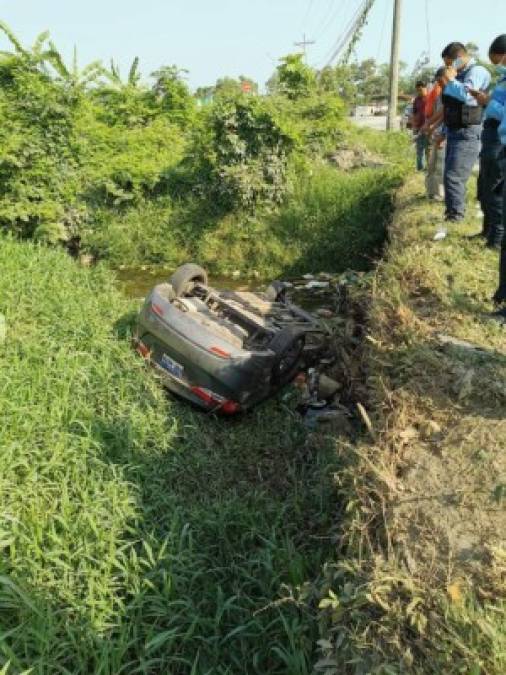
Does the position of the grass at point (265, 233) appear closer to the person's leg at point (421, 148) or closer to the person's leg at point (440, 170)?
the person's leg at point (421, 148)

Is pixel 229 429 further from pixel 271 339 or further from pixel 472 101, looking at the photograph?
pixel 472 101

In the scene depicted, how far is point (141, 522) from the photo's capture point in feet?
11.3

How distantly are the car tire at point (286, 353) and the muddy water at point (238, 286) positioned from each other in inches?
102

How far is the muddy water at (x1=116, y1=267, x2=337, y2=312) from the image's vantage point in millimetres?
8148

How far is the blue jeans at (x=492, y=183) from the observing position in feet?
17.8

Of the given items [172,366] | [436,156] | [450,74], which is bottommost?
[172,366]

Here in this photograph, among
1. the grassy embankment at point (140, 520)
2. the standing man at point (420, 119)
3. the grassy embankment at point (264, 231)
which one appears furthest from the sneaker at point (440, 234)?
the standing man at point (420, 119)

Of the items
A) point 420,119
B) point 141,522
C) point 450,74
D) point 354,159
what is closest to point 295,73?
point 354,159

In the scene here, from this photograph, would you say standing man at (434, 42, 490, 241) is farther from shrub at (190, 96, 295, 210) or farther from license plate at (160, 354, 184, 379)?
shrub at (190, 96, 295, 210)

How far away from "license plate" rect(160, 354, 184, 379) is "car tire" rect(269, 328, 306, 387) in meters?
0.70

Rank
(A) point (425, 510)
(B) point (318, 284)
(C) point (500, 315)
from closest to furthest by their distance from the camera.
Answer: (A) point (425, 510)
(C) point (500, 315)
(B) point (318, 284)

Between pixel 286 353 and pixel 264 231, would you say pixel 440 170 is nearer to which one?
pixel 264 231

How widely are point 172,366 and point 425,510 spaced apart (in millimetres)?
2728

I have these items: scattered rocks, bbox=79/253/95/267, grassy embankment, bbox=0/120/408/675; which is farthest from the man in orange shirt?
scattered rocks, bbox=79/253/95/267
